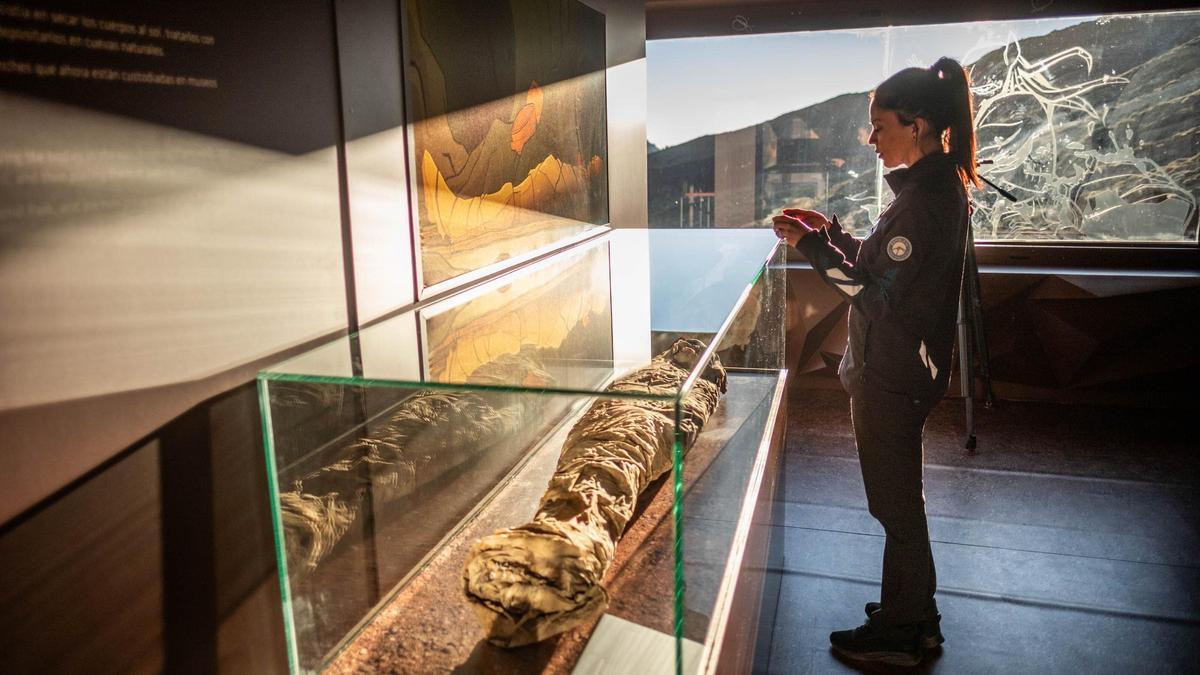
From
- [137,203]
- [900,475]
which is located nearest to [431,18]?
[137,203]

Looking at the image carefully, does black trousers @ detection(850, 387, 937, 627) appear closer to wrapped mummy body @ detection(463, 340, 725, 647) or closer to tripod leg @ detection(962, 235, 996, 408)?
wrapped mummy body @ detection(463, 340, 725, 647)

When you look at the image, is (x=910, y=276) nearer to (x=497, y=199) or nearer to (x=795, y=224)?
(x=795, y=224)

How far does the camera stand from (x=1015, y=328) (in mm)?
4820

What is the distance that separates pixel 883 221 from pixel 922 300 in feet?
0.73

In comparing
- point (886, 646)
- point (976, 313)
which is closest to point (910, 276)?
point (886, 646)

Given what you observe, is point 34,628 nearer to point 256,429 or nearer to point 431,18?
point 256,429

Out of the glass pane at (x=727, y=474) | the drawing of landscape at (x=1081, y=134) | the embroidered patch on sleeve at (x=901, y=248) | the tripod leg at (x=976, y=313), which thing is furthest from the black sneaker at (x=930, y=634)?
the drawing of landscape at (x=1081, y=134)

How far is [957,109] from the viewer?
212 centimetres

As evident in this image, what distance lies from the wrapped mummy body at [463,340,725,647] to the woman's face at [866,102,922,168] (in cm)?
122

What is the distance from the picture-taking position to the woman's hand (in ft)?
7.36

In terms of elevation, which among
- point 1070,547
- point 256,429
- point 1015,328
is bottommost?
point 1070,547

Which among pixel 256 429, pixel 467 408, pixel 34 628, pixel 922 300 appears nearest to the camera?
pixel 34 628

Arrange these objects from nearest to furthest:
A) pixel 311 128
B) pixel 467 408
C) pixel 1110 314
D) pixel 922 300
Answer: pixel 467 408 → pixel 311 128 → pixel 922 300 → pixel 1110 314

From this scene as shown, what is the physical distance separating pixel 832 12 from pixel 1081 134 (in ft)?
5.29
